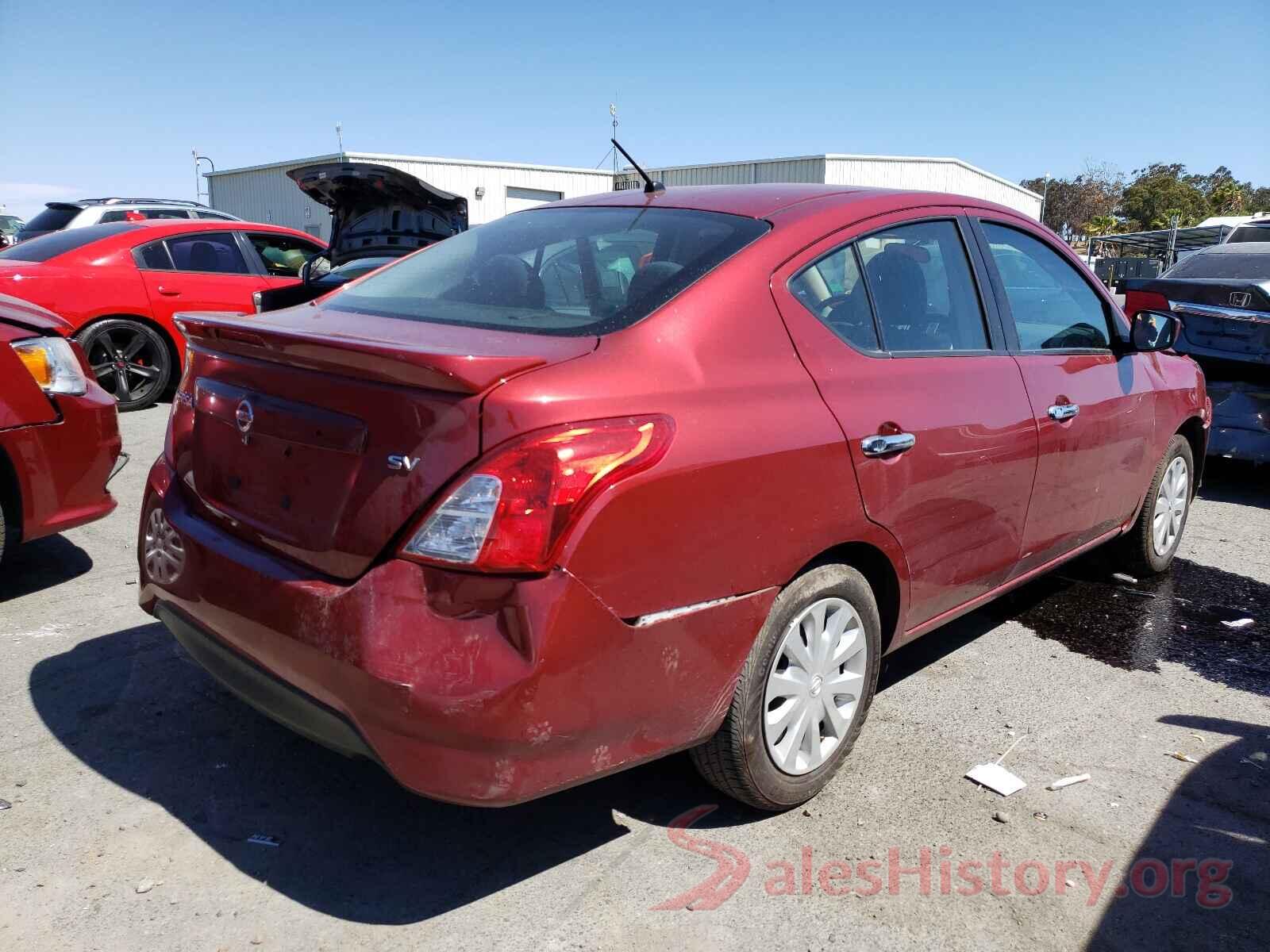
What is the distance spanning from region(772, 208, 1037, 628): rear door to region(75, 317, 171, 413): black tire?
7206 mm

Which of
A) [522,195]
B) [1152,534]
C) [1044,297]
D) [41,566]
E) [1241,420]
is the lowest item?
[41,566]

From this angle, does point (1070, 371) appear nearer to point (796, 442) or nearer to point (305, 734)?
point (796, 442)

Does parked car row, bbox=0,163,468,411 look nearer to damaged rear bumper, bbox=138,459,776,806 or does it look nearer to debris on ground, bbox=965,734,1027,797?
damaged rear bumper, bbox=138,459,776,806

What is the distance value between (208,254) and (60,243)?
1.17m

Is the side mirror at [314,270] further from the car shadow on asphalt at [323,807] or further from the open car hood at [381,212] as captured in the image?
the car shadow on asphalt at [323,807]

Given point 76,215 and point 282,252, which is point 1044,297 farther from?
point 76,215

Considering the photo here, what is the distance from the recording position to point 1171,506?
489cm

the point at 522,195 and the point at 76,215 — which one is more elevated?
the point at 522,195

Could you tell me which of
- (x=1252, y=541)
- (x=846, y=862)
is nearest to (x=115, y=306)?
(x=846, y=862)

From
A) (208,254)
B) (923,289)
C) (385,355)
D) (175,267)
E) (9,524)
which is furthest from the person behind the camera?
(208,254)

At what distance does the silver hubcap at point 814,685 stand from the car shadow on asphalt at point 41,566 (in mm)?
3418

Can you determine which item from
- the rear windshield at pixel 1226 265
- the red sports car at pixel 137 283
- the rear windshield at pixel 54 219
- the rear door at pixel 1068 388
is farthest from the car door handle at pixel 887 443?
the rear windshield at pixel 54 219

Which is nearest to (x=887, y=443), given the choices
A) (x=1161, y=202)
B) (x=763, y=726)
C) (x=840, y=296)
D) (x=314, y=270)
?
(x=840, y=296)

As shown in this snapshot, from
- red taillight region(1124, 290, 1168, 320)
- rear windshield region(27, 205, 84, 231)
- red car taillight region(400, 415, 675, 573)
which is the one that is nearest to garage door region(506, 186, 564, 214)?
rear windshield region(27, 205, 84, 231)
